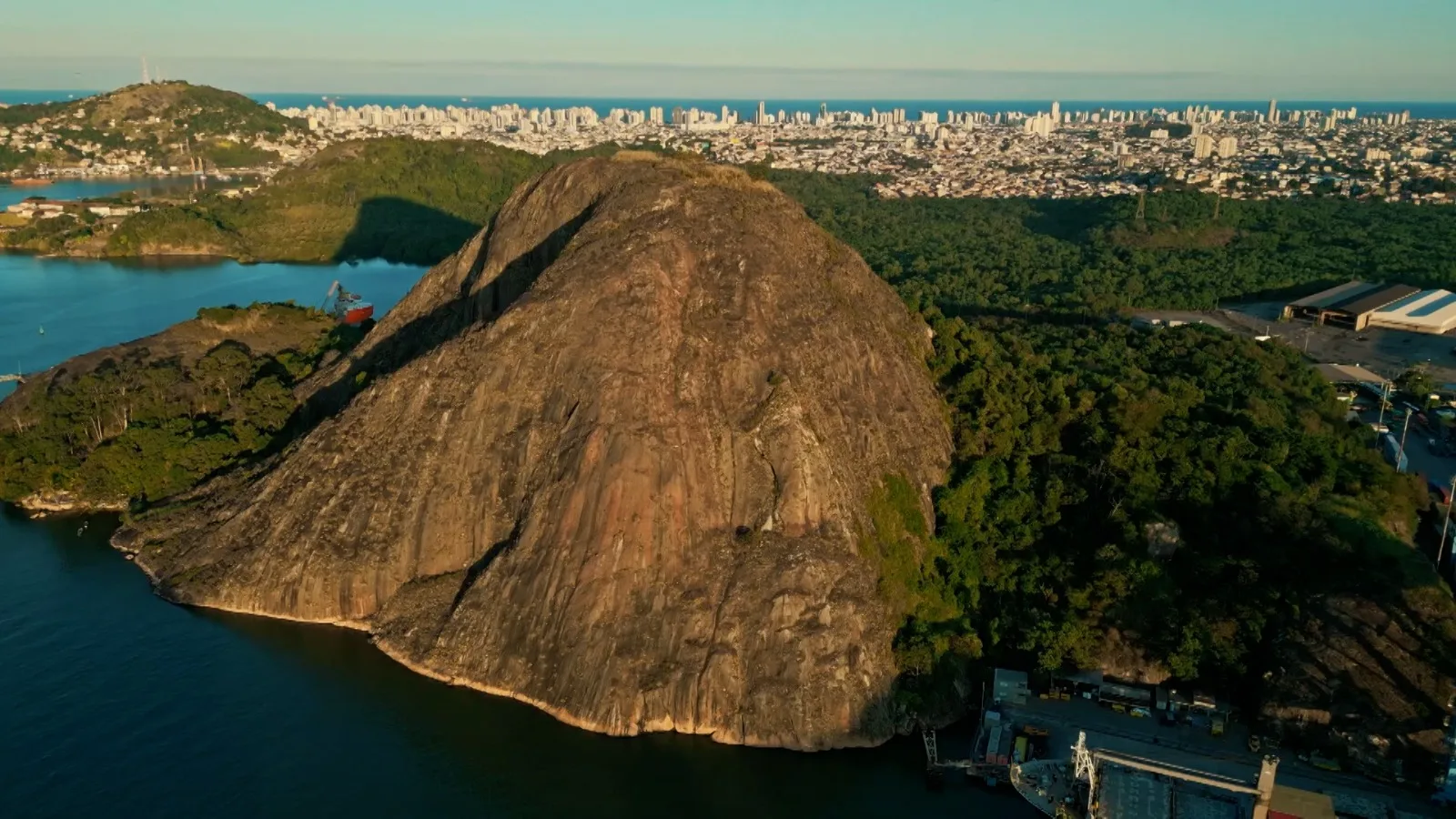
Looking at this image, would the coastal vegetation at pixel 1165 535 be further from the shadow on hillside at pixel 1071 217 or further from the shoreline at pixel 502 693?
the shadow on hillside at pixel 1071 217

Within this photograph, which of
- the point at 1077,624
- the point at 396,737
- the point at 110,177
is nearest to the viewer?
the point at 396,737

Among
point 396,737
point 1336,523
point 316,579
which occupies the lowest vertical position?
point 396,737

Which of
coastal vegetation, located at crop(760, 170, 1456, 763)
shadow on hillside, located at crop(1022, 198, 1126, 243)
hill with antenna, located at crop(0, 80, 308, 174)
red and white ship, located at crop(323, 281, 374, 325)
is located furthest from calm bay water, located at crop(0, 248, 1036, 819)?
hill with antenna, located at crop(0, 80, 308, 174)

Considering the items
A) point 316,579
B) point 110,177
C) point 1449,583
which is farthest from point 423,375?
point 110,177

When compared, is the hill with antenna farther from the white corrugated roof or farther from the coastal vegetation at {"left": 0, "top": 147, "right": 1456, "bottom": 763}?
the white corrugated roof

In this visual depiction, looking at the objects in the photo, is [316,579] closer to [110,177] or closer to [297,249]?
[297,249]

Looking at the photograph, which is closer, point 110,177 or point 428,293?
point 428,293

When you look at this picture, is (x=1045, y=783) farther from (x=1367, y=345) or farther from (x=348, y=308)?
(x=348, y=308)
